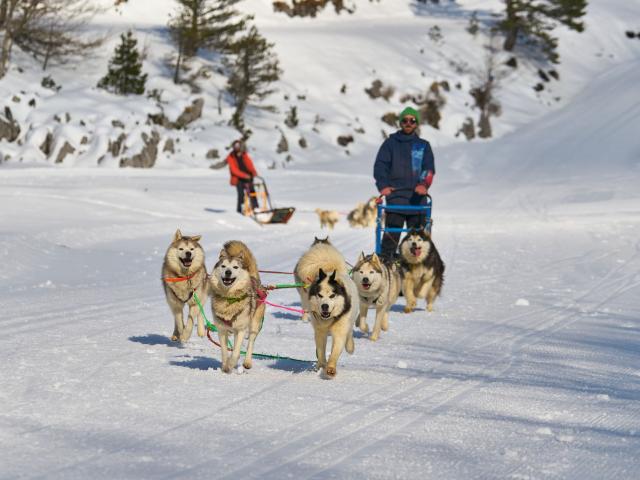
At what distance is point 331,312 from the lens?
5.38 metres

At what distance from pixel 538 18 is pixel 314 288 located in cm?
5498

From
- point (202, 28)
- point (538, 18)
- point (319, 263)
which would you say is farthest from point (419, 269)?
point (538, 18)

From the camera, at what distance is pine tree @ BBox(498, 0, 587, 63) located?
180 ft

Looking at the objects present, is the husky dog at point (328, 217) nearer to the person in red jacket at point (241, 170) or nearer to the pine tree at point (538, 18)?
the person in red jacket at point (241, 170)

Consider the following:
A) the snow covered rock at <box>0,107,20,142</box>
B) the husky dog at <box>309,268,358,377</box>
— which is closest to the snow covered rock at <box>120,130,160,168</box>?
the snow covered rock at <box>0,107,20,142</box>

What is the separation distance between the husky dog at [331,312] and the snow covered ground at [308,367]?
184 mm

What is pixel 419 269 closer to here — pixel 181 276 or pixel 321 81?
pixel 181 276

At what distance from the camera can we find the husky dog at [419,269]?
28.2 feet

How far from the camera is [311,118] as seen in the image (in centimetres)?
4028

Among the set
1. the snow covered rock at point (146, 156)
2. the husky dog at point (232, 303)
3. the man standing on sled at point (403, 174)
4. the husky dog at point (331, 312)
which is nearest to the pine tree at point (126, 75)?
the snow covered rock at point (146, 156)

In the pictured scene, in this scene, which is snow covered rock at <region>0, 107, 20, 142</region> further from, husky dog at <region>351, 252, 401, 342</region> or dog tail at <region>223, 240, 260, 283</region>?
dog tail at <region>223, 240, 260, 283</region>

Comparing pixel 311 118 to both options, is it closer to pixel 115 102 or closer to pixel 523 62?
pixel 115 102

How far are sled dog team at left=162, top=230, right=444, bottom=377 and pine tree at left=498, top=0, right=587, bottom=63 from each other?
4871cm

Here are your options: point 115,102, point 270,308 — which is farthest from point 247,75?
point 270,308
